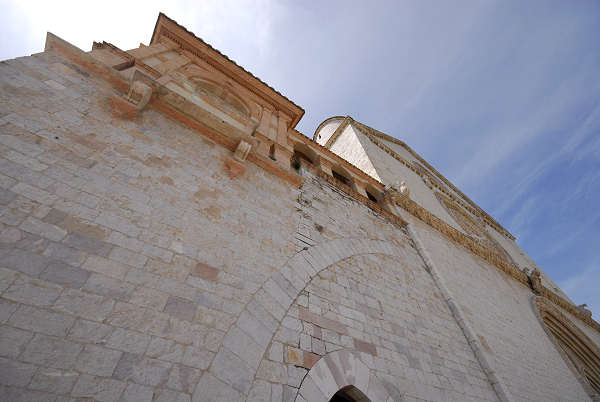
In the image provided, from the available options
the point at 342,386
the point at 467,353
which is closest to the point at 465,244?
the point at 467,353

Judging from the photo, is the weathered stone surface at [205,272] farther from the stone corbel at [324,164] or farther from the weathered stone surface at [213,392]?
the stone corbel at [324,164]

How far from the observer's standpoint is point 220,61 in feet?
24.7

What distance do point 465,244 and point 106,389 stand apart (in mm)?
10388

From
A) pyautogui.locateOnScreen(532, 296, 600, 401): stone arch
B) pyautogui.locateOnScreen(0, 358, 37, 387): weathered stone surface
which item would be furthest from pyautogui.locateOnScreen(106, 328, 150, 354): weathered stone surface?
pyautogui.locateOnScreen(532, 296, 600, 401): stone arch

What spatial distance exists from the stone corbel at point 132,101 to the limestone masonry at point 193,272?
2cm

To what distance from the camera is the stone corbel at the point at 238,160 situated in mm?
4457

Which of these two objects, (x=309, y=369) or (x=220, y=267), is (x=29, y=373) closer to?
(x=220, y=267)

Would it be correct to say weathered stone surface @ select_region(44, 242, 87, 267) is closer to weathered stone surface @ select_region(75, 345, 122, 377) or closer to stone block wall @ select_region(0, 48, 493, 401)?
stone block wall @ select_region(0, 48, 493, 401)

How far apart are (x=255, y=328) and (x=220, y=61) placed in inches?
286

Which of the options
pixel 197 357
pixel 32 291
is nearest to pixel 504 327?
pixel 197 357

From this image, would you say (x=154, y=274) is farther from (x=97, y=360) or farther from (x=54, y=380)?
(x=54, y=380)

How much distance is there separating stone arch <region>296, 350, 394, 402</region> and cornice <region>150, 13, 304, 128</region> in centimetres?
661

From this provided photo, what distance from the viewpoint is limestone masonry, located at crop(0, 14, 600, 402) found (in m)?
2.08

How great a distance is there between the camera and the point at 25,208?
7.75 ft
